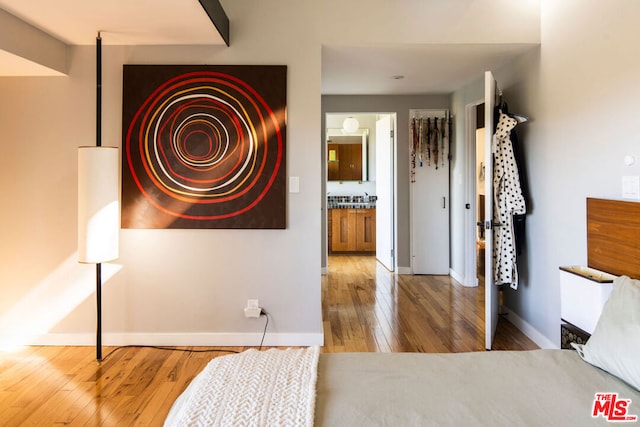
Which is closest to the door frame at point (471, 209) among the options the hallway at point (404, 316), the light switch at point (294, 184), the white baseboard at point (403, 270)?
the hallway at point (404, 316)

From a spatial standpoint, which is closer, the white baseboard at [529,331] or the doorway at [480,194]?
the white baseboard at [529,331]

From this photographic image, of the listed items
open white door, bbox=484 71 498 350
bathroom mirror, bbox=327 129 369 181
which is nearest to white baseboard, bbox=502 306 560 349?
open white door, bbox=484 71 498 350

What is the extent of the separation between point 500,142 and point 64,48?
10.7ft

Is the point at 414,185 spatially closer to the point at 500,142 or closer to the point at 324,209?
the point at 324,209

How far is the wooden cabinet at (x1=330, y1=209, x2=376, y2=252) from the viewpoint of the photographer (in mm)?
7023

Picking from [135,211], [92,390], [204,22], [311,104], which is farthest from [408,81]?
[92,390]

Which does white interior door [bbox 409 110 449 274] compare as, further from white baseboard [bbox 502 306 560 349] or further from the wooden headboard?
the wooden headboard

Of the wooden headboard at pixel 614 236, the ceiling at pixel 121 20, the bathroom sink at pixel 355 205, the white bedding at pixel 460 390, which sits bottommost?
the white bedding at pixel 460 390

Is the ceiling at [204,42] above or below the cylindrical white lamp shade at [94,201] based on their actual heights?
above

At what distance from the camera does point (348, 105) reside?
17.6ft

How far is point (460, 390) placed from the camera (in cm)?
132

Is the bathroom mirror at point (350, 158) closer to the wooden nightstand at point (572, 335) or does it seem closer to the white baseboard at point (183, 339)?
the white baseboard at point (183, 339)

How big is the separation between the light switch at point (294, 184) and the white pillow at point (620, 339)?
2.02 m

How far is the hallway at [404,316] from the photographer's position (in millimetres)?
3188
